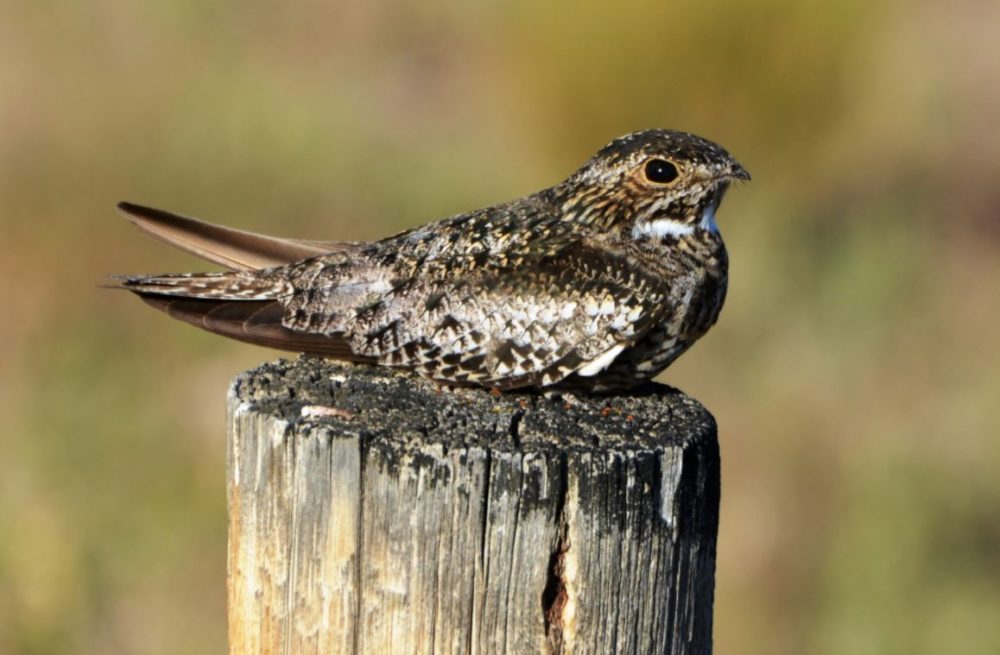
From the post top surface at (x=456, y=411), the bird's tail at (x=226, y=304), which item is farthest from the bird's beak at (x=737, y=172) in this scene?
the bird's tail at (x=226, y=304)

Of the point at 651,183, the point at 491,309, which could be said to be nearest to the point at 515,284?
the point at 491,309

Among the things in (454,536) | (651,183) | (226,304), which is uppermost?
(651,183)

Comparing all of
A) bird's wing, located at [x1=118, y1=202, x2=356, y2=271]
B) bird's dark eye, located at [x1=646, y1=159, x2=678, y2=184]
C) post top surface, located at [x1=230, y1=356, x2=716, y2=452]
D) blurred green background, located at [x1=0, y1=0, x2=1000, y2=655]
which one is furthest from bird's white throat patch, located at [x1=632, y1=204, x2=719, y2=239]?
blurred green background, located at [x1=0, y1=0, x2=1000, y2=655]

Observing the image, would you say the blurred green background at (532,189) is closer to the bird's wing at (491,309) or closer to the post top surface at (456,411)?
the bird's wing at (491,309)

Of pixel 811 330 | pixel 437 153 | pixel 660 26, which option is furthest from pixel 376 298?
pixel 660 26

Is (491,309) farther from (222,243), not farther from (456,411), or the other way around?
(222,243)
